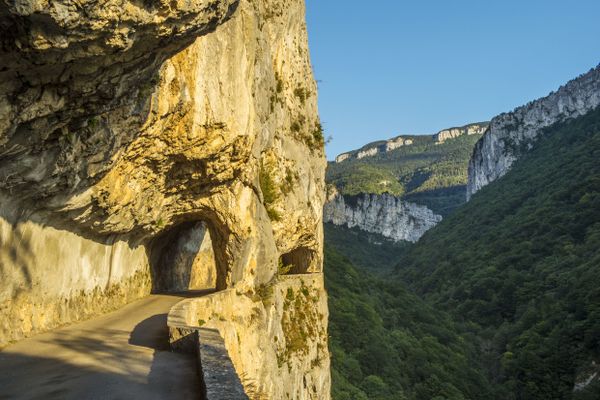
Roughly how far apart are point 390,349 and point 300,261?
2947 centimetres

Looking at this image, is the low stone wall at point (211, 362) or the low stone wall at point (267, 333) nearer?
the low stone wall at point (211, 362)

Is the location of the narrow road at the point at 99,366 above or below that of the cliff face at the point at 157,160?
below

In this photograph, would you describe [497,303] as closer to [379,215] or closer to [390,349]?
[390,349]

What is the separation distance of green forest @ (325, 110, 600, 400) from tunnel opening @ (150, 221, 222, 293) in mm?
17008

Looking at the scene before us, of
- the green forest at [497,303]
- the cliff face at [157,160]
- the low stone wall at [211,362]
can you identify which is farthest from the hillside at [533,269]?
the low stone wall at [211,362]

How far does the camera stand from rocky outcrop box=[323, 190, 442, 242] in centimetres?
16388

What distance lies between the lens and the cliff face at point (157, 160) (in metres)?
7.43

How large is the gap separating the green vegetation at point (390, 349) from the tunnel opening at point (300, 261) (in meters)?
13.5

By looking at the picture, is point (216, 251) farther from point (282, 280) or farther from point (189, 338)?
point (189, 338)

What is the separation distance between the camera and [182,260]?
2659 centimetres

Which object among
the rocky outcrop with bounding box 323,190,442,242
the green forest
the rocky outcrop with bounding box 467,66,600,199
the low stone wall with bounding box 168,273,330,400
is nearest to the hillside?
the green forest

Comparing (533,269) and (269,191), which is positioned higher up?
(269,191)

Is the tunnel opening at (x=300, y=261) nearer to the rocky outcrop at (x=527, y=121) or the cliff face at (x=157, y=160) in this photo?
the cliff face at (x=157, y=160)

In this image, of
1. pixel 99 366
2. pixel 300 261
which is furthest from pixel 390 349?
pixel 99 366
